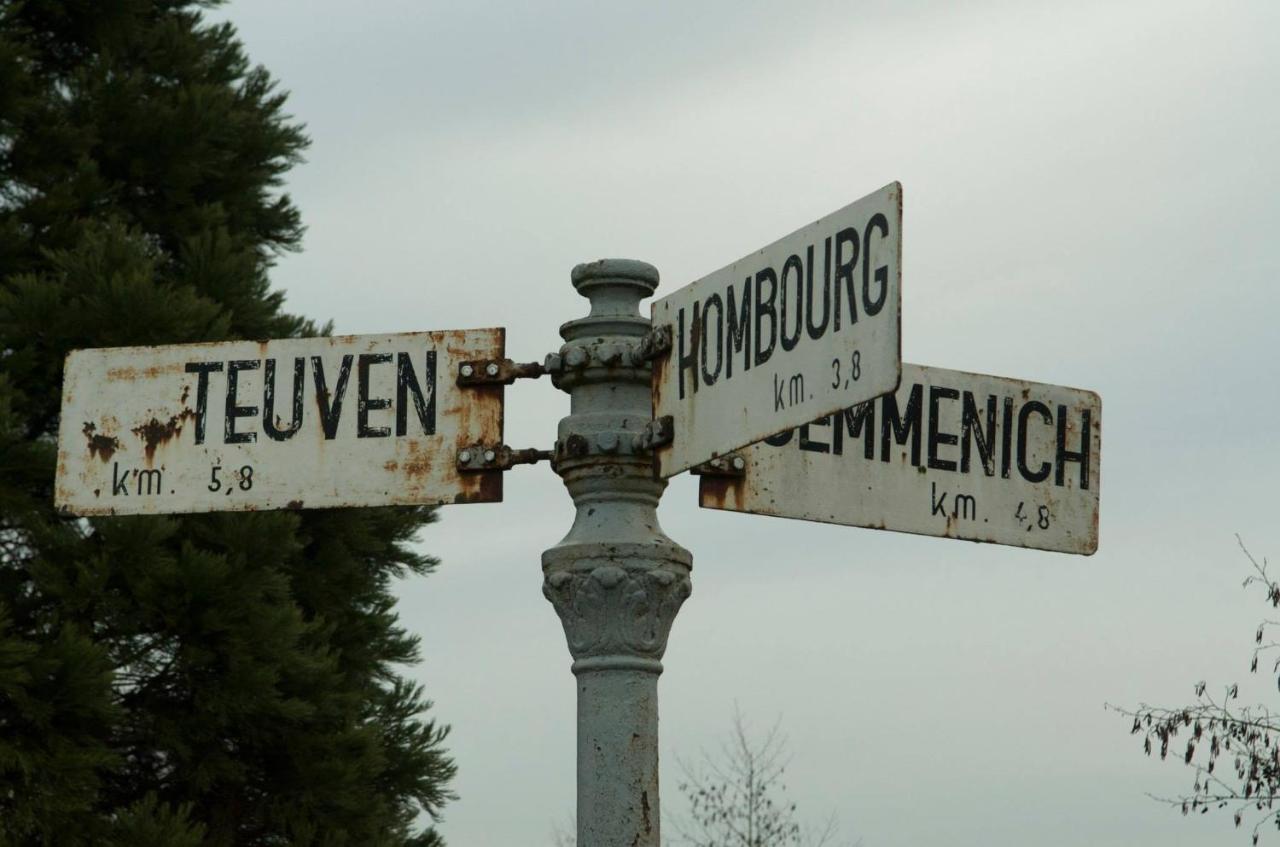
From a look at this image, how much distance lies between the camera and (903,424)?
331 centimetres

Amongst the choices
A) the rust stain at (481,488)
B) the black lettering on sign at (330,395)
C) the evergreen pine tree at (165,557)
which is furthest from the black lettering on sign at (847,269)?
the evergreen pine tree at (165,557)

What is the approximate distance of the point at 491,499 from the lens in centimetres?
315

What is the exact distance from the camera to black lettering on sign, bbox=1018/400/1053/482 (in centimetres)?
338

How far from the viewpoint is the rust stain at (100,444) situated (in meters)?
3.41

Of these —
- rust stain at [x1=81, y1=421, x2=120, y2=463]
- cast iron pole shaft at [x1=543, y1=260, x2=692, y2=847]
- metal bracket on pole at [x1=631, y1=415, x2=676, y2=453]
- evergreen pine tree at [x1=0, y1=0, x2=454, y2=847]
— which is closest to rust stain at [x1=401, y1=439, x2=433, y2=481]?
cast iron pole shaft at [x1=543, y1=260, x2=692, y2=847]

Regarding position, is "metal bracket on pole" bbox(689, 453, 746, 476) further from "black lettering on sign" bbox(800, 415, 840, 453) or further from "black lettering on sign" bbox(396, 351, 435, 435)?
"black lettering on sign" bbox(396, 351, 435, 435)

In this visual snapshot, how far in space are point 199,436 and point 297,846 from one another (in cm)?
1099

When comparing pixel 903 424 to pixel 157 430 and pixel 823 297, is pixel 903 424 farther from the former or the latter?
pixel 157 430

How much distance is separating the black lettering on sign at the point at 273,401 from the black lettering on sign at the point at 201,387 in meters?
0.10

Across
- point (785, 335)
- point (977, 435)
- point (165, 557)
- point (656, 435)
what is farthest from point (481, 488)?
point (165, 557)

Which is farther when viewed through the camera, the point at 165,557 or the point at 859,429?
the point at 165,557

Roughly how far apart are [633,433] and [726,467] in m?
0.17

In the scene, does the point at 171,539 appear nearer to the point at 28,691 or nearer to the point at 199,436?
the point at 28,691

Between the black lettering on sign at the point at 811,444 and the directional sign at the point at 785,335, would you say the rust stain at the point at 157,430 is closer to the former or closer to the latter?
the directional sign at the point at 785,335
